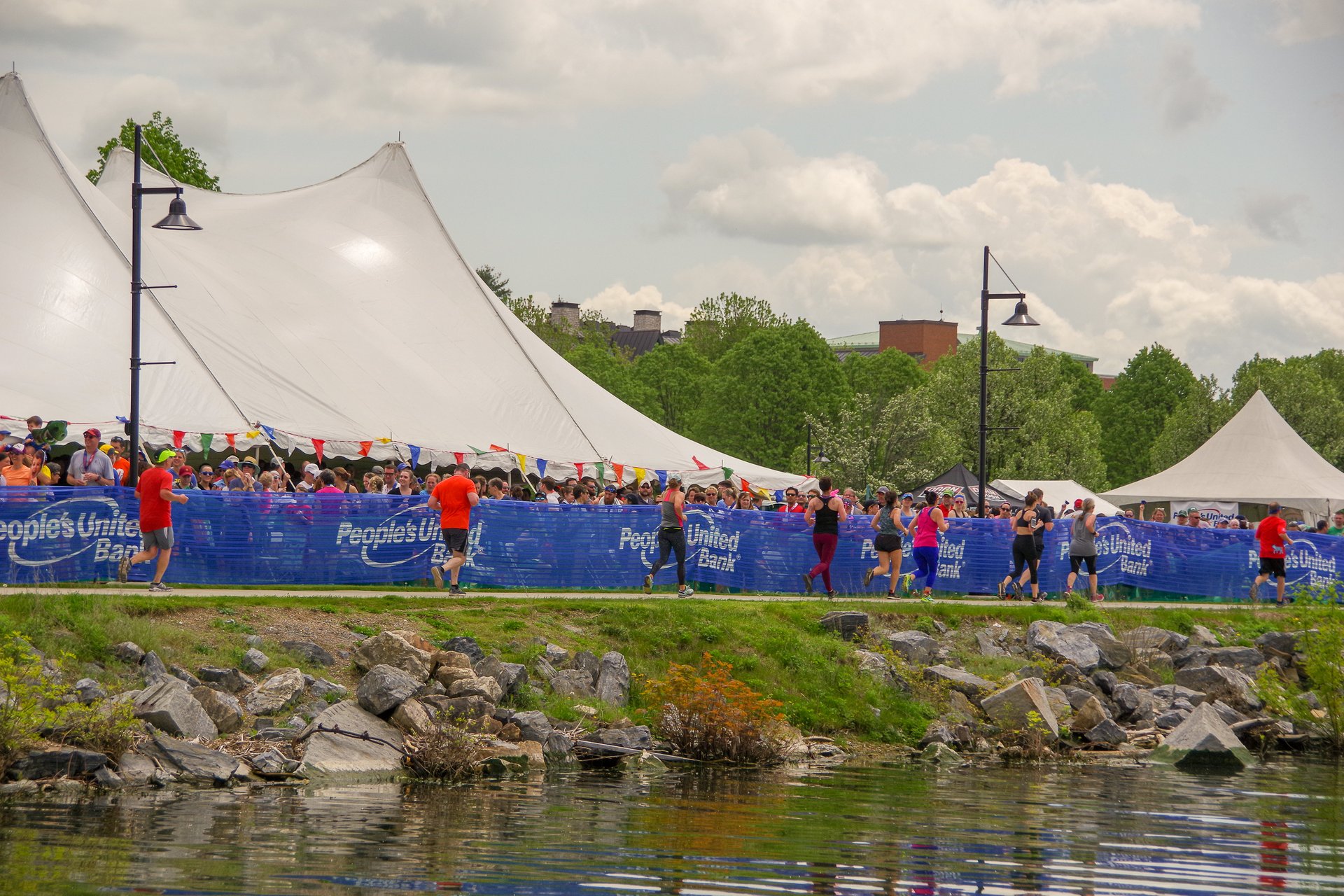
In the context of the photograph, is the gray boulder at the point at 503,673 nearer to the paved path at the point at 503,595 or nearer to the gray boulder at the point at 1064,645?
the paved path at the point at 503,595

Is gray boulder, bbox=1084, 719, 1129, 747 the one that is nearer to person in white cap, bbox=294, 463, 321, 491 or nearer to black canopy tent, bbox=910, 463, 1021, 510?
person in white cap, bbox=294, 463, 321, 491

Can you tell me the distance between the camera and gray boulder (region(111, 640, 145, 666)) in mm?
13438

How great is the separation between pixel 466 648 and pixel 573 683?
1.24 m

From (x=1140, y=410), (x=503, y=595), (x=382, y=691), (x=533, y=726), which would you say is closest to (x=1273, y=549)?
(x=503, y=595)

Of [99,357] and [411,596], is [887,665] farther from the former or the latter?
[99,357]

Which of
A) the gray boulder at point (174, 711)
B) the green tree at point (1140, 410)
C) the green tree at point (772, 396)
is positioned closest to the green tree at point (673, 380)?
the green tree at point (772, 396)

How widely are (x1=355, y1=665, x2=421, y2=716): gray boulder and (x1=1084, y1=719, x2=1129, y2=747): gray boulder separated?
27.3 feet

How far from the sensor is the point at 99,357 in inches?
1006

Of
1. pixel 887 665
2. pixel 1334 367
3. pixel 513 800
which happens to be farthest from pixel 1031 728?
pixel 1334 367

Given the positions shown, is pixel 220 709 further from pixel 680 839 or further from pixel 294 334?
pixel 294 334

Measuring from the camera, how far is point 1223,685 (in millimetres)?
19984

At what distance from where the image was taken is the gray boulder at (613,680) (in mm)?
15742

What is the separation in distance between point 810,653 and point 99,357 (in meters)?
14.7

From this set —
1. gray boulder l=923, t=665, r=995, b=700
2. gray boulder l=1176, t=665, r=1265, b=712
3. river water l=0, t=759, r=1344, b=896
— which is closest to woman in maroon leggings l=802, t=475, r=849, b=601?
gray boulder l=923, t=665, r=995, b=700
